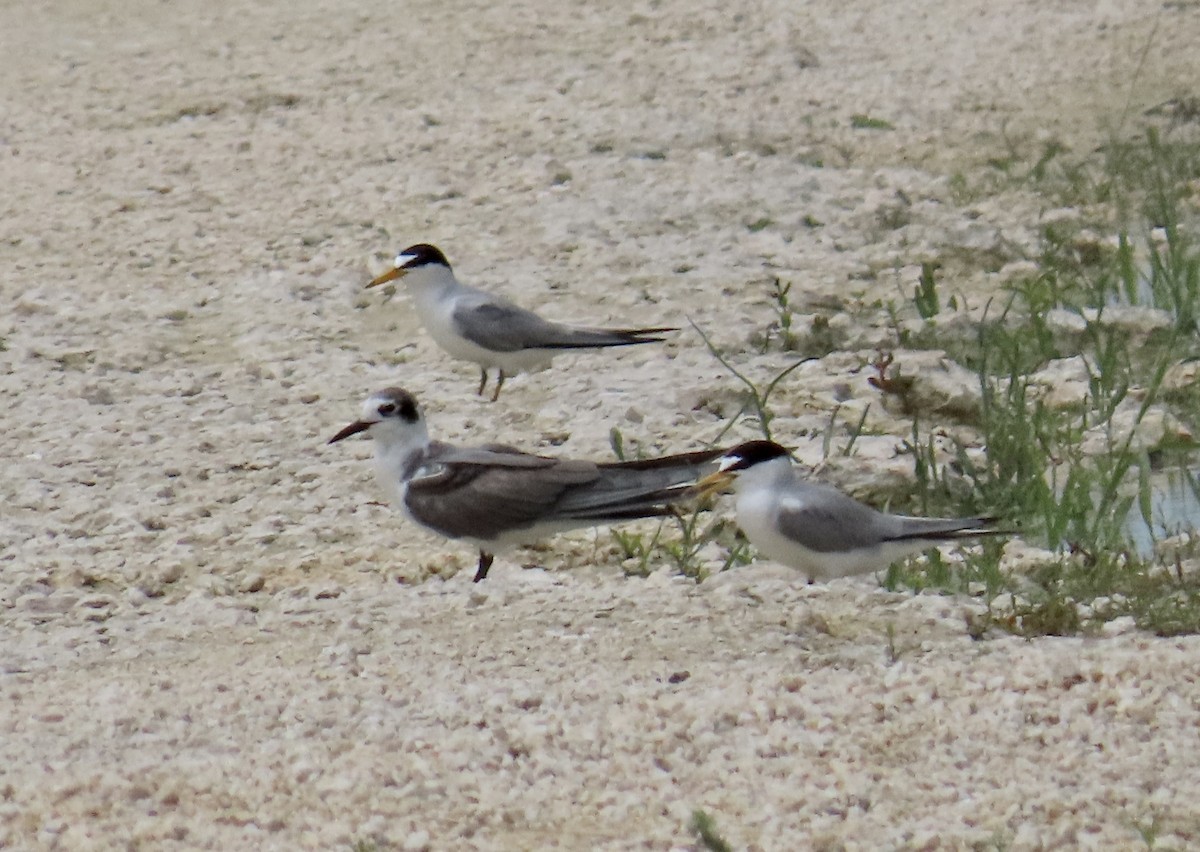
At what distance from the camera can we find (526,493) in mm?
5699

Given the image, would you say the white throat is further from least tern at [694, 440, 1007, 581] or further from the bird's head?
the bird's head

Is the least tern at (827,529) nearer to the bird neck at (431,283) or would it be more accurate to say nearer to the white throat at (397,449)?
the white throat at (397,449)

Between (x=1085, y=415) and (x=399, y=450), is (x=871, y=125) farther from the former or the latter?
(x=399, y=450)

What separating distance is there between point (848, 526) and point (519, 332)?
2095mm

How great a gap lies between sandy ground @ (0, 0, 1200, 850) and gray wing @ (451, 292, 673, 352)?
141mm

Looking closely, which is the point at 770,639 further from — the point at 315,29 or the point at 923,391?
the point at 315,29

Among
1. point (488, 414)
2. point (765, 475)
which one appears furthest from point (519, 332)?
point (765, 475)

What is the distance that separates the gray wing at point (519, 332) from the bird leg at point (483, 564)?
58.7 inches

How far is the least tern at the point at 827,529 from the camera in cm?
545

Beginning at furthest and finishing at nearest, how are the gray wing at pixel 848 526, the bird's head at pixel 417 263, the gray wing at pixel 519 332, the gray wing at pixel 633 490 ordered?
the bird's head at pixel 417 263 → the gray wing at pixel 519 332 → the gray wing at pixel 633 490 → the gray wing at pixel 848 526

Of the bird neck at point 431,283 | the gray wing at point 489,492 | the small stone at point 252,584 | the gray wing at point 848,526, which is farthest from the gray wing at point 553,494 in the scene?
the bird neck at point 431,283

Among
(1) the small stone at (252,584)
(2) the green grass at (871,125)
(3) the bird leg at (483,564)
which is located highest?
(2) the green grass at (871,125)

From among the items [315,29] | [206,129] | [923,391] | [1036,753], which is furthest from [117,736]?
[315,29]

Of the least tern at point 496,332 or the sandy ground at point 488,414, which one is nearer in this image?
the sandy ground at point 488,414
